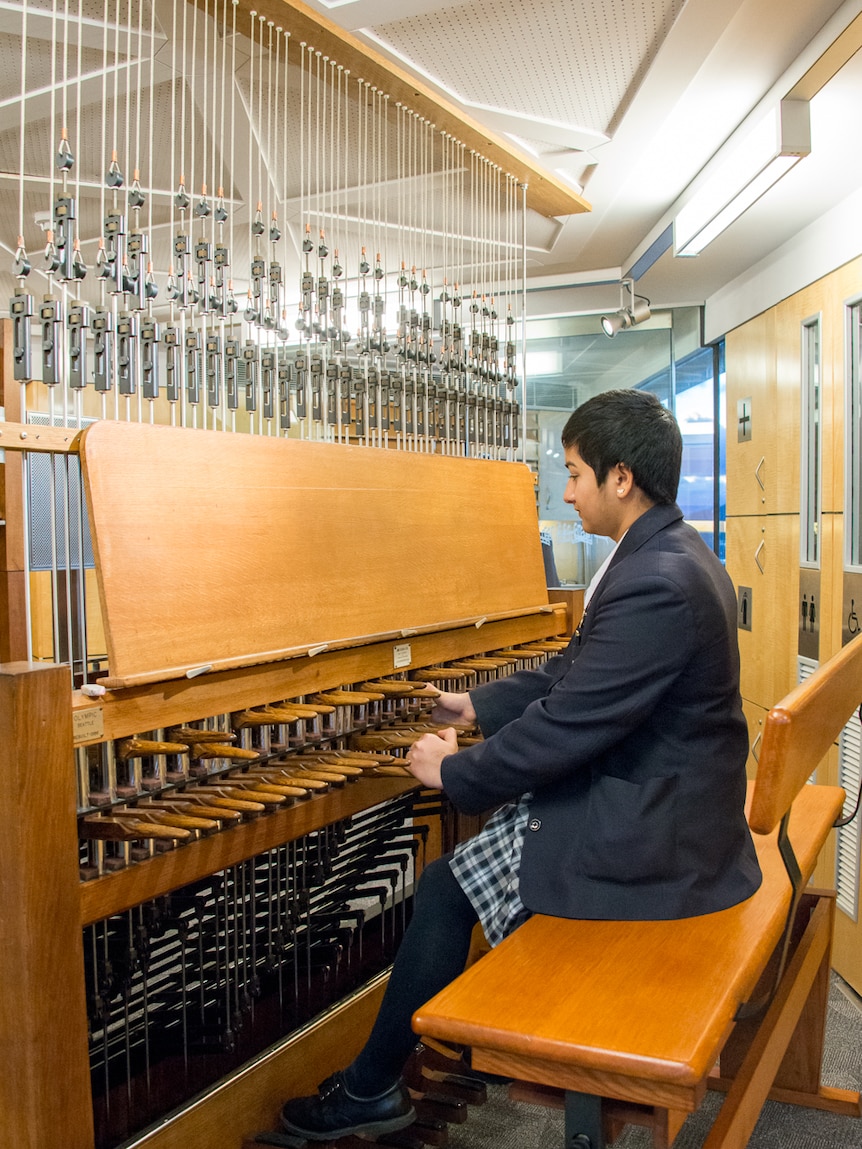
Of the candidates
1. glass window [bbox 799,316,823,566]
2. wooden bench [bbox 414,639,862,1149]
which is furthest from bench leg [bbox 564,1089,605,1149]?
glass window [bbox 799,316,823,566]

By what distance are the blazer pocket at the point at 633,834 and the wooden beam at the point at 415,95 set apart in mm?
1949

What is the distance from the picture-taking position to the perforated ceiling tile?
2.72 m

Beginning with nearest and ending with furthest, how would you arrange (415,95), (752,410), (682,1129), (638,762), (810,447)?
1. (638,762)
2. (682,1129)
3. (415,95)
4. (810,447)
5. (752,410)

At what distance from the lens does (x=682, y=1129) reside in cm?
250

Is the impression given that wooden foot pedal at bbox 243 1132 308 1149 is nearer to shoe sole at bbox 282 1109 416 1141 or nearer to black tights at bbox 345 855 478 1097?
shoe sole at bbox 282 1109 416 1141

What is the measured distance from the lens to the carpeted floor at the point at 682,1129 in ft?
7.78

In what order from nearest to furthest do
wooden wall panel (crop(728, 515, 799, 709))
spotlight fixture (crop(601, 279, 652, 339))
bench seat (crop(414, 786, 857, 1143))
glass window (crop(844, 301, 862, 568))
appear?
bench seat (crop(414, 786, 857, 1143)), glass window (crop(844, 301, 862, 568)), wooden wall panel (crop(728, 515, 799, 709)), spotlight fixture (crop(601, 279, 652, 339))

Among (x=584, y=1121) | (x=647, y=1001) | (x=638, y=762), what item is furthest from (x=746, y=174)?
(x=584, y=1121)

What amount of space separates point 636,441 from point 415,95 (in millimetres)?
1511

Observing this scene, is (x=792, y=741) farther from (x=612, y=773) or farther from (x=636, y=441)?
(x=636, y=441)

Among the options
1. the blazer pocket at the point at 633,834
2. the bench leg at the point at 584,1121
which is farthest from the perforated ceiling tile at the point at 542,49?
the bench leg at the point at 584,1121

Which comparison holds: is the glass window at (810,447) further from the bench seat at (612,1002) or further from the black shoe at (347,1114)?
the black shoe at (347,1114)

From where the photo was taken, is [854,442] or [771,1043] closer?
[771,1043]

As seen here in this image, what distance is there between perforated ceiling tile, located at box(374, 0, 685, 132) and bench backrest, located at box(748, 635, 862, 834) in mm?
1988
